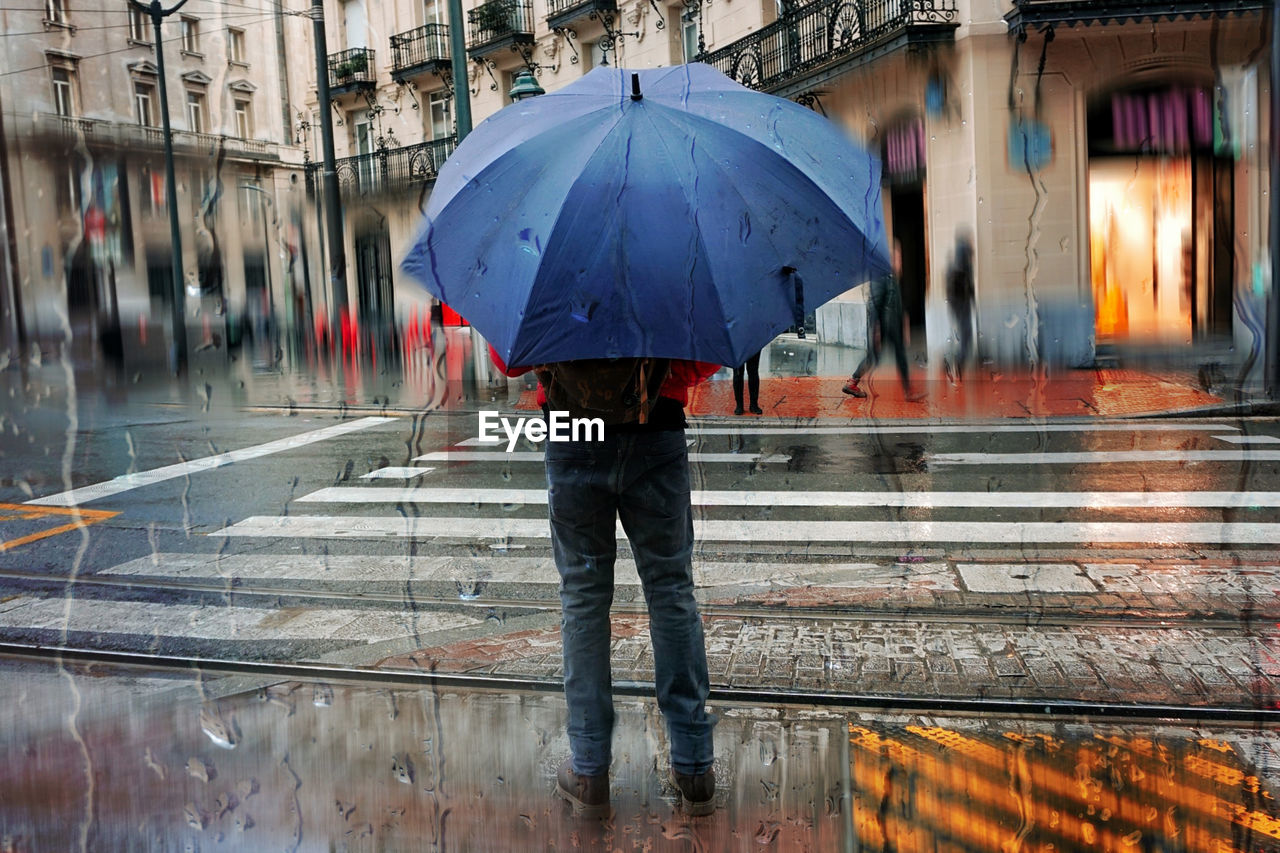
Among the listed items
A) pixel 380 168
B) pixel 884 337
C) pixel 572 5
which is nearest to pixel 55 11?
pixel 380 168

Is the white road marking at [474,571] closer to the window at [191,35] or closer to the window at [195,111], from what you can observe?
the window at [195,111]

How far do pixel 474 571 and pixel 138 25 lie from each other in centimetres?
485

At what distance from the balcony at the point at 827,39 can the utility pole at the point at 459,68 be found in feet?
16.7

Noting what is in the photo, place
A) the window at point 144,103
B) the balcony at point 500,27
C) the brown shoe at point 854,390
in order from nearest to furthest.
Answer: the window at point 144,103 → the brown shoe at point 854,390 → the balcony at point 500,27

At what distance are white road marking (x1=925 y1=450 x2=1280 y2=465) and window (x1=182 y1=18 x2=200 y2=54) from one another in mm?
6336

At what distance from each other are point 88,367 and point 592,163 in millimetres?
13112

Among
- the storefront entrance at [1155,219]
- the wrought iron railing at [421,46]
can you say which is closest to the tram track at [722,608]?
the wrought iron railing at [421,46]

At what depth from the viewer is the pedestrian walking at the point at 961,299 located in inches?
549

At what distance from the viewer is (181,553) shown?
20.5 feet

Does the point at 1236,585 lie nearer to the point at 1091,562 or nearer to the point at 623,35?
the point at 1091,562

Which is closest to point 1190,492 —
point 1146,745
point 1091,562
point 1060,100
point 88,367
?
point 1091,562

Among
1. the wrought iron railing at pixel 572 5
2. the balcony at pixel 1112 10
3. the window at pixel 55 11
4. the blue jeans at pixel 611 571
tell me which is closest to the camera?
the blue jeans at pixel 611 571

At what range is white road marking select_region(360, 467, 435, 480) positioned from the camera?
333 inches

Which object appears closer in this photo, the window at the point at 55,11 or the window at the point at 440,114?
the window at the point at 55,11
